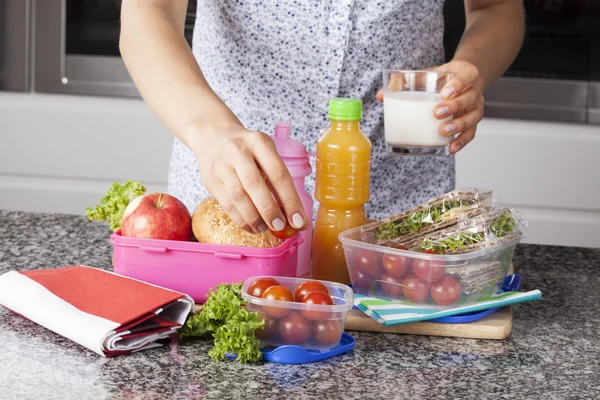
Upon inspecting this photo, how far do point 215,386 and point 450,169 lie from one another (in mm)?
900

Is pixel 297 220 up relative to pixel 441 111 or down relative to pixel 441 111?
down

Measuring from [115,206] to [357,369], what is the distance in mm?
463

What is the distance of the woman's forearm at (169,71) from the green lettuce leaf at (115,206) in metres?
0.14

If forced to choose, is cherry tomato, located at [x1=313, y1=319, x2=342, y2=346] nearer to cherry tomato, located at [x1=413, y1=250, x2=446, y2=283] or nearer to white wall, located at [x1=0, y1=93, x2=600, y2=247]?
cherry tomato, located at [x1=413, y1=250, x2=446, y2=283]

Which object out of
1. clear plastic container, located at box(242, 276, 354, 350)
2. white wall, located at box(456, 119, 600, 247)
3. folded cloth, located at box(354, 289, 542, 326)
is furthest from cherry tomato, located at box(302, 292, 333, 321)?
white wall, located at box(456, 119, 600, 247)

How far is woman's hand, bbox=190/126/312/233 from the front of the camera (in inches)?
41.3

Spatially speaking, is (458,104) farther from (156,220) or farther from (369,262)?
(156,220)

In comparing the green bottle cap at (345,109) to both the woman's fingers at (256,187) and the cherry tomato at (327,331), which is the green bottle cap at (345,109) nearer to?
the woman's fingers at (256,187)

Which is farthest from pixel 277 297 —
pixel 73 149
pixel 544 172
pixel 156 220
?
pixel 73 149

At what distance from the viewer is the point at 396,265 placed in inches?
44.8

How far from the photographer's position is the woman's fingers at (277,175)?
105 cm

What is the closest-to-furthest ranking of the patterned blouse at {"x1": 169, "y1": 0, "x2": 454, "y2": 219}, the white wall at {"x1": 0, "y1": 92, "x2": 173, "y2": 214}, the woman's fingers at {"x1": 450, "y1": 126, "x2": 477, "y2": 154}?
the woman's fingers at {"x1": 450, "y1": 126, "x2": 477, "y2": 154}, the patterned blouse at {"x1": 169, "y1": 0, "x2": 454, "y2": 219}, the white wall at {"x1": 0, "y1": 92, "x2": 173, "y2": 214}

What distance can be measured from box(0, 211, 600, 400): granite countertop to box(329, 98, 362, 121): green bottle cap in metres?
0.29

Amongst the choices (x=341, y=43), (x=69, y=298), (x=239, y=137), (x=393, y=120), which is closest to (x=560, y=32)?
(x=341, y=43)
